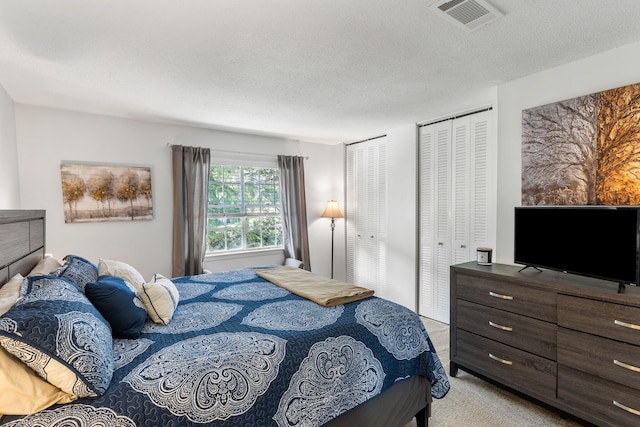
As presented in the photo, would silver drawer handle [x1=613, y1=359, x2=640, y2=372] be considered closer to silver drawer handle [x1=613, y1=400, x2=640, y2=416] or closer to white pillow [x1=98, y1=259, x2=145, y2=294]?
silver drawer handle [x1=613, y1=400, x2=640, y2=416]

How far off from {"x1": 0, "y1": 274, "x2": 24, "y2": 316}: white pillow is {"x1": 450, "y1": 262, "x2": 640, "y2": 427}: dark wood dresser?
8.97 feet

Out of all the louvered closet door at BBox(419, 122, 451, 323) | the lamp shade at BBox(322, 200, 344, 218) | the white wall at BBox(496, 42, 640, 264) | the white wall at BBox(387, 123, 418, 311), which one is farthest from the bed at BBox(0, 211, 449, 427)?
the lamp shade at BBox(322, 200, 344, 218)

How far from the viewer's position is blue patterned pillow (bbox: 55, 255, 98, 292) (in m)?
1.82

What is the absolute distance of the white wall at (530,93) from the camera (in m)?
2.12

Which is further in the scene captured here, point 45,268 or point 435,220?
point 435,220

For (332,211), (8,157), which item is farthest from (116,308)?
(332,211)

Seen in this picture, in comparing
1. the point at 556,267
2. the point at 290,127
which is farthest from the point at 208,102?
the point at 556,267

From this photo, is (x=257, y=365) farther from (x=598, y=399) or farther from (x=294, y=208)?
(x=294, y=208)

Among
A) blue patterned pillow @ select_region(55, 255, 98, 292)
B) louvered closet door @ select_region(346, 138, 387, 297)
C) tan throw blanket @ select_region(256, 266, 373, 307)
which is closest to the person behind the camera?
blue patterned pillow @ select_region(55, 255, 98, 292)

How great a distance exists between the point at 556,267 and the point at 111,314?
9.24ft

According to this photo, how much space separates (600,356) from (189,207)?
4.00 m

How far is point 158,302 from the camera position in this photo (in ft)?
6.20

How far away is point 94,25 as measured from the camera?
1.79 metres

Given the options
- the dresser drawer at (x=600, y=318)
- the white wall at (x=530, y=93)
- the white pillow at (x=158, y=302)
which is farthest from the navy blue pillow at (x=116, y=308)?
the white wall at (x=530, y=93)
